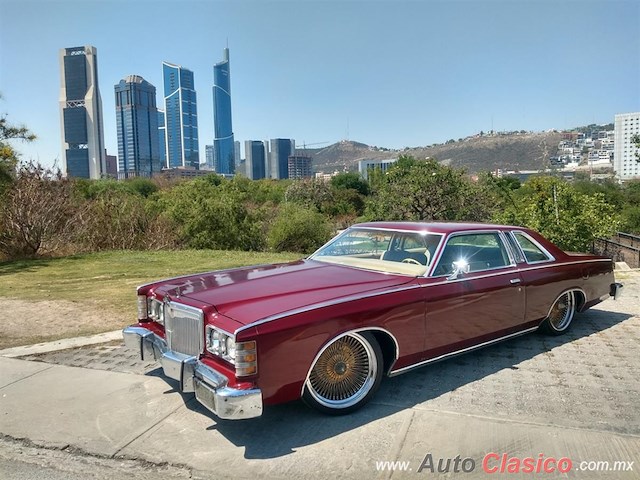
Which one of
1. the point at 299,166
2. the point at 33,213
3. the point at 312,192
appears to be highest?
the point at 299,166

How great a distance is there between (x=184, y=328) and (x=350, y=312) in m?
1.24

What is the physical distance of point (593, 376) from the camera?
15.0ft

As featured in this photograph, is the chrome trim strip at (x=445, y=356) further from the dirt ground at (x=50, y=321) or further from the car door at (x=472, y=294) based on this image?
the dirt ground at (x=50, y=321)

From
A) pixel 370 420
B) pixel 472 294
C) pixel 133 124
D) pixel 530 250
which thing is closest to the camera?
pixel 370 420

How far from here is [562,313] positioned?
5.87 meters

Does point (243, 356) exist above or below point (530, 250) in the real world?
below

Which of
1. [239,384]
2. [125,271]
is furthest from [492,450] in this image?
[125,271]

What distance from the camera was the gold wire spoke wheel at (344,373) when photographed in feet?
12.2

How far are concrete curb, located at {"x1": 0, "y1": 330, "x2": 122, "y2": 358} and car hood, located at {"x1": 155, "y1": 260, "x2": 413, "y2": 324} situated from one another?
6.57 feet

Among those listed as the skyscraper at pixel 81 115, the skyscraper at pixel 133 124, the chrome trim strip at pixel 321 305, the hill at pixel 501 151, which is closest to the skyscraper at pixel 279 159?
the skyscraper at pixel 133 124

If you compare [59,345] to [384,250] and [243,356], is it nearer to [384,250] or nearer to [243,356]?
[243,356]

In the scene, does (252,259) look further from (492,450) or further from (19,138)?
(492,450)

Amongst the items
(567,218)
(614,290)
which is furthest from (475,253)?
(567,218)

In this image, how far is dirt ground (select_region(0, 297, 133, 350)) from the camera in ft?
20.6
